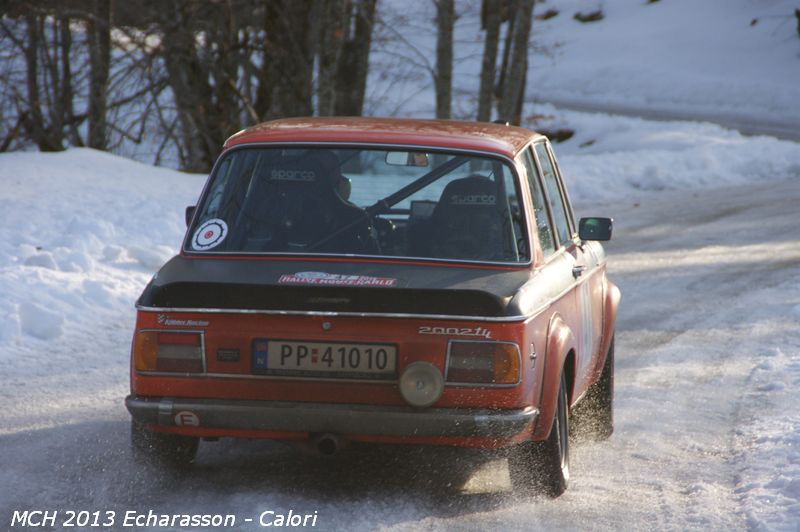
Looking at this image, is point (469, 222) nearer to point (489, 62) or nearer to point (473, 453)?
point (473, 453)

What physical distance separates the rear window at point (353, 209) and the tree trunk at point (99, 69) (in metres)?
13.2

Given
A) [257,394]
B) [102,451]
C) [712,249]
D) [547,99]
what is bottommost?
[547,99]

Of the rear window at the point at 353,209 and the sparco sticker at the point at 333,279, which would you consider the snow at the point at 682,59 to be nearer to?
the rear window at the point at 353,209

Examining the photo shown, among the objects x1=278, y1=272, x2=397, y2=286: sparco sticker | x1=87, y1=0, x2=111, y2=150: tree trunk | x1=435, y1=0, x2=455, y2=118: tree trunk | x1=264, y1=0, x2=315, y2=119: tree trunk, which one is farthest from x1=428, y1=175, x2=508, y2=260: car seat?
x1=435, y1=0, x2=455, y2=118: tree trunk

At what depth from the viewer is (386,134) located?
548 cm

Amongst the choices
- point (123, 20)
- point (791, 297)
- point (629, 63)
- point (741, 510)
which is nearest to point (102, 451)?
point (741, 510)

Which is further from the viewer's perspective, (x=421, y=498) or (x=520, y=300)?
(x=421, y=498)

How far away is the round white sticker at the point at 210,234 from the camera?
17.1 ft

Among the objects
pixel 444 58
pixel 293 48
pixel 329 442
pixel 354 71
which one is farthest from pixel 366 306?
pixel 354 71

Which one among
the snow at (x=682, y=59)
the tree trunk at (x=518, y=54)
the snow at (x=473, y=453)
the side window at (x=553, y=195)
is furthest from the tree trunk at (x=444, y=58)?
the side window at (x=553, y=195)

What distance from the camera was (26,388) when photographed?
23.1 feet

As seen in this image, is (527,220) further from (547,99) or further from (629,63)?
(629,63)

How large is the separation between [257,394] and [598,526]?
1378 millimetres

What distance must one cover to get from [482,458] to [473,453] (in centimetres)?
5
